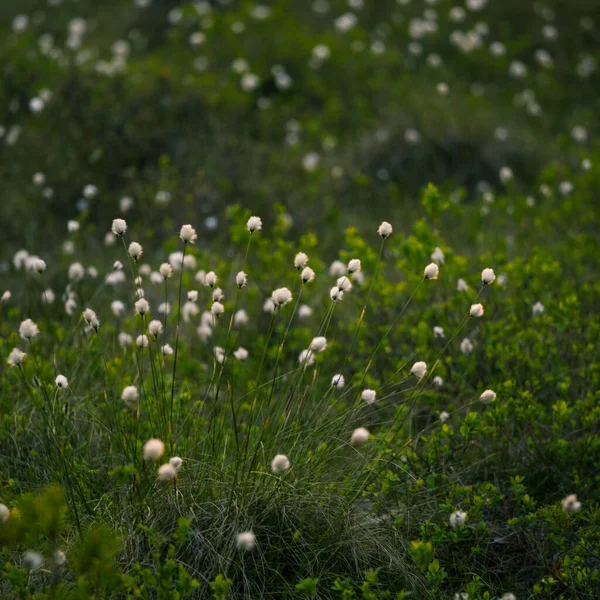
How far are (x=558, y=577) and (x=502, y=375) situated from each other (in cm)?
122

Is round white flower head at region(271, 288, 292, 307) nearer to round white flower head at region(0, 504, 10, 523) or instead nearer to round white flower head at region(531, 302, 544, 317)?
round white flower head at region(0, 504, 10, 523)

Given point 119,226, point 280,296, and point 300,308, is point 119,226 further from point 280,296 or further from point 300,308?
point 300,308

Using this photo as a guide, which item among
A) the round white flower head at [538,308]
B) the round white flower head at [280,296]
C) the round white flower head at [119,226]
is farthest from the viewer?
the round white flower head at [538,308]

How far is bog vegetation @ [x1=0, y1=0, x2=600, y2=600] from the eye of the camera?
259 centimetres

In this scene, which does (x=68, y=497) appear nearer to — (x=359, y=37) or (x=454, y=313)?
(x=454, y=313)

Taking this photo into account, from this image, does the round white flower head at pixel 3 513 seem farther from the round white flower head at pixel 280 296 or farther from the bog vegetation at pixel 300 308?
the round white flower head at pixel 280 296

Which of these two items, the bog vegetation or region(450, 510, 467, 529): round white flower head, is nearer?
region(450, 510, 467, 529): round white flower head

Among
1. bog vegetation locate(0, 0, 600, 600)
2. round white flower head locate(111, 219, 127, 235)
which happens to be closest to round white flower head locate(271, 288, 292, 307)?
bog vegetation locate(0, 0, 600, 600)

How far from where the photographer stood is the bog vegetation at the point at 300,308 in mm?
2594

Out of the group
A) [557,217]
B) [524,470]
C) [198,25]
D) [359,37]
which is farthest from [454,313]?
[198,25]

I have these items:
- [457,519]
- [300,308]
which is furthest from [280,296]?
[300,308]

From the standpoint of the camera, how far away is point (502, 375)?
3730mm

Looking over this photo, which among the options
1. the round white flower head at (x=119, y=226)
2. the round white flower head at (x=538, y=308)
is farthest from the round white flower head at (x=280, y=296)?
the round white flower head at (x=538, y=308)

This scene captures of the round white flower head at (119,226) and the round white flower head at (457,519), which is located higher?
the round white flower head at (119,226)
